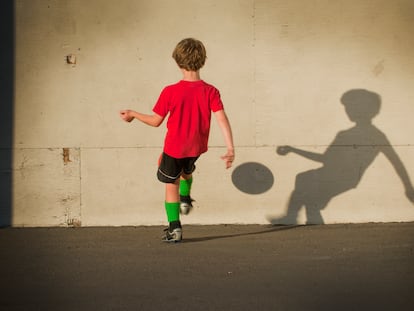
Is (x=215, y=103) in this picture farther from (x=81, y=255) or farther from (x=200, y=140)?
(x=81, y=255)

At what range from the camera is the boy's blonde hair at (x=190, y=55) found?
6746 mm

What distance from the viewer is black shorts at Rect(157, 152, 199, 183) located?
22.5 feet

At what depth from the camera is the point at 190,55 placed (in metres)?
6.74

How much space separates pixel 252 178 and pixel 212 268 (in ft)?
6.90

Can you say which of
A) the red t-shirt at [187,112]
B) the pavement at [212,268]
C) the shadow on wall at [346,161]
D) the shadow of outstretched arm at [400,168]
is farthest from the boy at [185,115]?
the shadow of outstretched arm at [400,168]

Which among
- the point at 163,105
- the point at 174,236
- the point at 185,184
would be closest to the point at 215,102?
the point at 163,105

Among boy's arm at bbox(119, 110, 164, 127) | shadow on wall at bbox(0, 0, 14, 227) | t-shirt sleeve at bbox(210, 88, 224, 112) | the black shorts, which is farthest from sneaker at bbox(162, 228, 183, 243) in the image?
shadow on wall at bbox(0, 0, 14, 227)

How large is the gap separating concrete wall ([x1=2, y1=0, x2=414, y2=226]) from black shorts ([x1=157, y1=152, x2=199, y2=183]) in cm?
86

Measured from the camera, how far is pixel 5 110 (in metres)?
7.75

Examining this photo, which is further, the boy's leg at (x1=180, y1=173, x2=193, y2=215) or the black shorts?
the boy's leg at (x1=180, y1=173, x2=193, y2=215)

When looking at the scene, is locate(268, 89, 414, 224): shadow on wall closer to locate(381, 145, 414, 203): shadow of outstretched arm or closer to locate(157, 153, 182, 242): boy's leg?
locate(381, 145, 414, 203): shadow of outstretched arm

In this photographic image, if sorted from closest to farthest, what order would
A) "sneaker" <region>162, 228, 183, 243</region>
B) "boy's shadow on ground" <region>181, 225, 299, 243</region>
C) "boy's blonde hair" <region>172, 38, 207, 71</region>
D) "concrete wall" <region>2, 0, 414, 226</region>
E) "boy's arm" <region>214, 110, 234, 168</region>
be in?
"boy's arm" <region>214, 110, 234, 168</region> < "boy's blonde hair" <region>172, 38, 207, 71</region> < "sneaker" <region>162, 228, 183, 243</region> < "boy's shadow on ground" <region>181, 225, 299, 243</region> < "concrete wall" <region>2, 0, 414, 226</region>

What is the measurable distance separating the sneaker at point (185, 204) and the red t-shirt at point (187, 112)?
1.74 ft

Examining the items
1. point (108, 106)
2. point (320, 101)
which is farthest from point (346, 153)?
point (108, 106)
